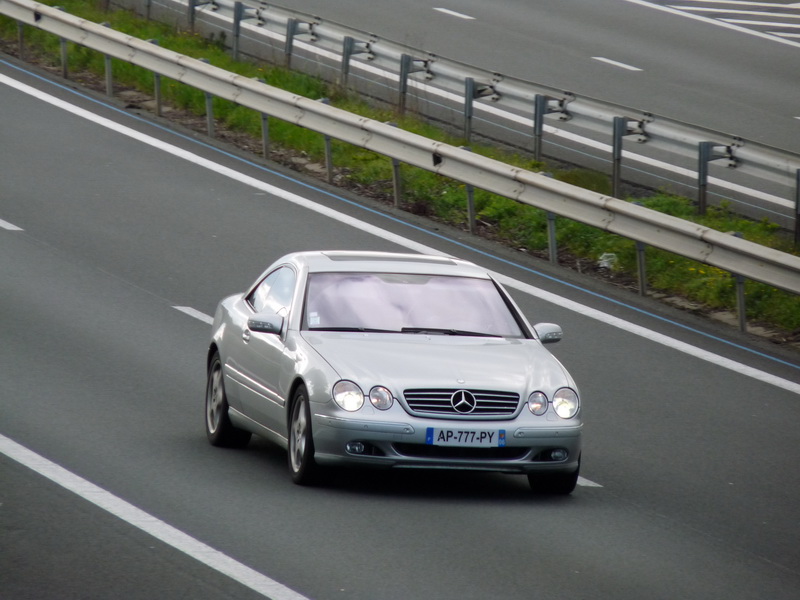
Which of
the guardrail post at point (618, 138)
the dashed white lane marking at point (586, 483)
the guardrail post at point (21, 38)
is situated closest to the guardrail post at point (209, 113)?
the guardrail post at point (21, 38)

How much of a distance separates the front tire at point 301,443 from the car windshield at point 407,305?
2.09ft

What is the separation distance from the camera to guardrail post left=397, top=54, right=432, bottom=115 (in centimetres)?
2255

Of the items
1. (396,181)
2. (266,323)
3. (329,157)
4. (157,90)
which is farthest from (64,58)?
(266,323)

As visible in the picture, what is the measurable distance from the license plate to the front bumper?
0.02 m

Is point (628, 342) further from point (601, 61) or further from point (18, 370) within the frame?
point (601, 61)

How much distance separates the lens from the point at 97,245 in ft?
55.1

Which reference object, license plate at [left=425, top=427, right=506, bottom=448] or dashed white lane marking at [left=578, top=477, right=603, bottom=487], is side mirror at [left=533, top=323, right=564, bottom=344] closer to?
dashed white lane marking at [left=578, top=477, right=603, bottom=487]

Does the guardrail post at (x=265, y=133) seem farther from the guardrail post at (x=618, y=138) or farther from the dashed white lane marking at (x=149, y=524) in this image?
the dashed white lane marking at (x=149, y=524)

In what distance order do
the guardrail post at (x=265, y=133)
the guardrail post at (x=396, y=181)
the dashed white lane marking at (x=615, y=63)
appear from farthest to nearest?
the dashed white lane marking at (x=615, y=63), the guardrail post at (x=265, y=133), the guardrail post at (x=396, y=181)

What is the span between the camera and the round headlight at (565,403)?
368 inches

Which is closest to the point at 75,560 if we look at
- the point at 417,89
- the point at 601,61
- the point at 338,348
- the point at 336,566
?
Answer: the point at 336,566

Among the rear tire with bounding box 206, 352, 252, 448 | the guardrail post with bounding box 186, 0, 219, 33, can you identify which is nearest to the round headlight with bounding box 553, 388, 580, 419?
the rear tire with bounding box 206, 352, 252, 448

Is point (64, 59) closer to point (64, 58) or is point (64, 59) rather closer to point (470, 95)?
point (64, 58)

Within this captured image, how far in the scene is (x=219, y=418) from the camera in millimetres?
10688
